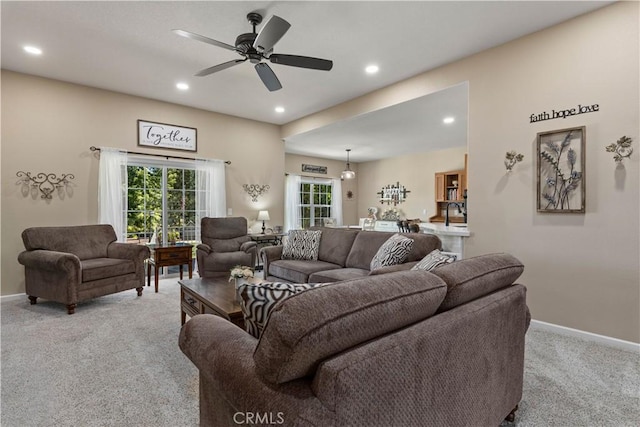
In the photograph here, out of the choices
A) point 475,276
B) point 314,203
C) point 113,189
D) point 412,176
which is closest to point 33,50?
point 113,189

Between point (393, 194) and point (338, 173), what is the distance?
69.9 inches

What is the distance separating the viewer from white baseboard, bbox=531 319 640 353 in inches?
101

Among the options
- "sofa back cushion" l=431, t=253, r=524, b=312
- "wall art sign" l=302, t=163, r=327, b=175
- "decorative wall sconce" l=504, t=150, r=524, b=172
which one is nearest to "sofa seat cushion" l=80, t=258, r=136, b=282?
"sofa back cushion" l=431, t=253, r=524, b=312

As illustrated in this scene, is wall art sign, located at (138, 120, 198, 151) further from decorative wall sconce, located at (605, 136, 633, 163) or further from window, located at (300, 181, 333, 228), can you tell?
decorative wall sconce, located at (605, 136, 633, 163)

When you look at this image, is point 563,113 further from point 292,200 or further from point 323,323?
point 292,200

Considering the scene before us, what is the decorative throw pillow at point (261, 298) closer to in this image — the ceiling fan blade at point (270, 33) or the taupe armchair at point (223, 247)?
the ceiling fan blade at point (270, 33)

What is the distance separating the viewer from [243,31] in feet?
10.1

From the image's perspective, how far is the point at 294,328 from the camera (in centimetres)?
80

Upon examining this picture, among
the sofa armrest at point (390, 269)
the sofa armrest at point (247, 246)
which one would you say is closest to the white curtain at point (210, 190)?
the sofa armrest at point (247, 246)

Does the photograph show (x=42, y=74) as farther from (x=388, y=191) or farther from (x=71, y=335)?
(x=388, y=191)

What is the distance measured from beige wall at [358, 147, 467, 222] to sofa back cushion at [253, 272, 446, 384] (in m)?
7.12

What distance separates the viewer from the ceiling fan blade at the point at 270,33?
90.7 inches

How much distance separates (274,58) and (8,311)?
3942mm

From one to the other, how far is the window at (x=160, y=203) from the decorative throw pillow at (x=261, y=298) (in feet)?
14.0
